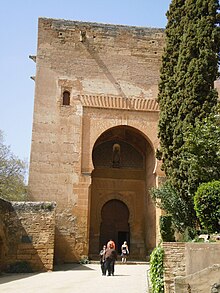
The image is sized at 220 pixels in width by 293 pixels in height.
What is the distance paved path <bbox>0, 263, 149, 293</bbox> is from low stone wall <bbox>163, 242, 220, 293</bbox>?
0.98 m

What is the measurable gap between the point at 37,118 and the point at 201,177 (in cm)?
819

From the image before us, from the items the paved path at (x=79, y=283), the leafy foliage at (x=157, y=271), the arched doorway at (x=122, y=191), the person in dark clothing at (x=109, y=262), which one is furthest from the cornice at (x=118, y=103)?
the leafy foliage at (x=157, y=271)

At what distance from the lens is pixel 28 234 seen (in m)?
13.6

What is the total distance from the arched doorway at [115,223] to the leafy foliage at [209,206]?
997cm

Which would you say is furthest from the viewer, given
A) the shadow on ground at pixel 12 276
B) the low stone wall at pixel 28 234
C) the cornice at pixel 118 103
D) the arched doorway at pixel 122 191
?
the arched doorway at pixel 122 191

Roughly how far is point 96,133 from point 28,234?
17.3 ft

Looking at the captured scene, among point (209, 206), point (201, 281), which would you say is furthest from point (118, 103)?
point (201, 281)

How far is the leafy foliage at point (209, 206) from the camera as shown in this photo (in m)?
8.31

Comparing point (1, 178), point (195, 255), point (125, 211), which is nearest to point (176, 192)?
point (195, 255)

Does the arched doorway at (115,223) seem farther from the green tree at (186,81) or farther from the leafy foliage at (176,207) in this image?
the leafy foliage at (176,207)

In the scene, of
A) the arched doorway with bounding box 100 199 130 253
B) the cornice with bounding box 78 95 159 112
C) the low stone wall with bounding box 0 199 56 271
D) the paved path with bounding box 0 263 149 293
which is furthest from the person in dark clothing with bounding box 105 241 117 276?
the cornice with bounding box 78 95 159 112

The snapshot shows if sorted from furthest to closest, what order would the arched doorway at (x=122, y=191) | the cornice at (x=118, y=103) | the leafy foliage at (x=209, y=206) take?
the arched doorway at (x=122, y=191) < the cornice at (x=118, y=103) < the leafy foliage at (x=209, y=206)

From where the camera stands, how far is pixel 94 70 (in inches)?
704

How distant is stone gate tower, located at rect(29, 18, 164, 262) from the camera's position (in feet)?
53.1
